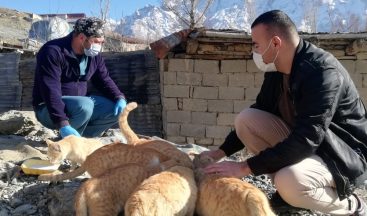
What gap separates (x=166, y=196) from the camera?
2.81m

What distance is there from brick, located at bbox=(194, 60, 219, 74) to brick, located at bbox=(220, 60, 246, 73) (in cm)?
12

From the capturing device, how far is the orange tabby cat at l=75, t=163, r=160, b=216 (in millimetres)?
2939

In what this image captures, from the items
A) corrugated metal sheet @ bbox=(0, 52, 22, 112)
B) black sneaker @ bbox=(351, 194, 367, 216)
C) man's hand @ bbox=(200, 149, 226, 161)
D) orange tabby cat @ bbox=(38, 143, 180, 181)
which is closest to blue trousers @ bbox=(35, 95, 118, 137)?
orange tabby cat @ bbox=(38, 143, 180, 181)

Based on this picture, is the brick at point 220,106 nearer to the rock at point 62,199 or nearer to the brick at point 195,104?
the brick at point 195,104

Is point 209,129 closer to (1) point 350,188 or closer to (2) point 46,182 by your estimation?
(2) point 46,182

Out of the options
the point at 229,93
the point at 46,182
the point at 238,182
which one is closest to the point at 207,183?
the point at 238,182

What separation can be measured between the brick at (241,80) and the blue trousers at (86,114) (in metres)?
3.02

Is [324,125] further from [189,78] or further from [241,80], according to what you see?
[189,78]

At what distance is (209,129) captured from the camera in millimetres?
8617

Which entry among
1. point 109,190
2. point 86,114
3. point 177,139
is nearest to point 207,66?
point 177,139

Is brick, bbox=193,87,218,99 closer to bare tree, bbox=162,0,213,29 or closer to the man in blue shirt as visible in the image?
the man in blue shirt

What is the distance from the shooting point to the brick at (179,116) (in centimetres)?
862

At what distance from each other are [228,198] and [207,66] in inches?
226

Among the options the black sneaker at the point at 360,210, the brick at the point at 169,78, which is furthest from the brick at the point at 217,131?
the black sneaker at the point at 360,210
